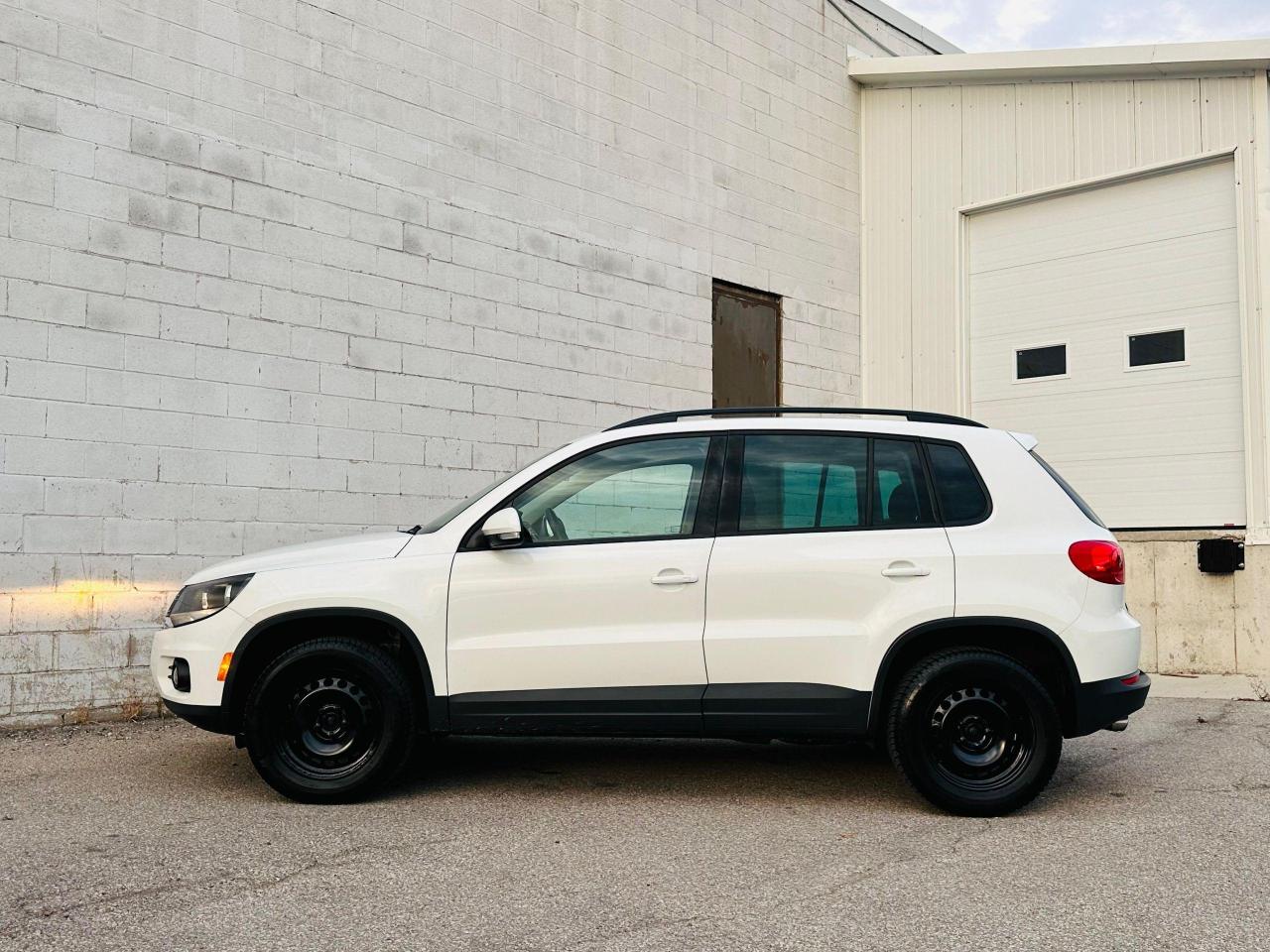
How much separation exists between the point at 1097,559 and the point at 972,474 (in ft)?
2.25

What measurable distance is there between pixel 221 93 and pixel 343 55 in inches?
45.6

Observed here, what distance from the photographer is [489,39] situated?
10562 millimetres

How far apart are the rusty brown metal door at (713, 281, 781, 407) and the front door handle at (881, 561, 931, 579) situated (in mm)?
6723

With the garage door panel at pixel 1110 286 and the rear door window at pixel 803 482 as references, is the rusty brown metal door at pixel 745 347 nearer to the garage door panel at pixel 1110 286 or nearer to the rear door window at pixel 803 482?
the garage door panel at pixel 1110 286

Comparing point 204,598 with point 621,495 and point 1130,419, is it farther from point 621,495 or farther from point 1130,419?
point 1130,419

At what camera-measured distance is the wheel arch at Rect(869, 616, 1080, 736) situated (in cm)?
557

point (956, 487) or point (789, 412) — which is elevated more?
point (789, 412)

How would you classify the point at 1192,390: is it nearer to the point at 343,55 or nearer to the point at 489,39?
the point at 489,39

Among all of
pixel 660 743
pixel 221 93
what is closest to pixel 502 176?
pixel 221 93

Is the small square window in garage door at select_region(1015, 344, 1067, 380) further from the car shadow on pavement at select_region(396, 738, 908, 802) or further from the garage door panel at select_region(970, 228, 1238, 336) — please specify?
the car shadow on pavement at select_region(396, 738, 908, 802)

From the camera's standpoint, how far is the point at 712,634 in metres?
5.64

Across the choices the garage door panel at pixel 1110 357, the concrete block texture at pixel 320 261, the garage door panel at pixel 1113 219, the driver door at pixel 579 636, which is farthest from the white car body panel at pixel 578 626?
the garage door panel at pixel 1113 219

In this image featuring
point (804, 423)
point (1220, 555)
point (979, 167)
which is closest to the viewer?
point (804, 423)

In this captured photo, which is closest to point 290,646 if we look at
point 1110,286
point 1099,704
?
point 1099,704
